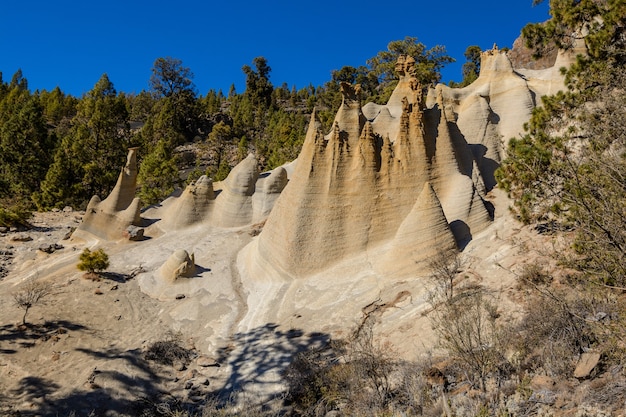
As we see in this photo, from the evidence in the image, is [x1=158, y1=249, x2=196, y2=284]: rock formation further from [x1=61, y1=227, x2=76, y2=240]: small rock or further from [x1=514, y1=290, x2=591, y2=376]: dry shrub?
[x1=514, y1=290, x2=591, y2=376]: dry shrub

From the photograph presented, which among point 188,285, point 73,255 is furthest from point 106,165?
point 188,285

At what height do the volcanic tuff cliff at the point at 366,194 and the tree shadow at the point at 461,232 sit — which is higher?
the volcanic tuff cliff at the point at 366,194

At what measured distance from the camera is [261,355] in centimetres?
1116

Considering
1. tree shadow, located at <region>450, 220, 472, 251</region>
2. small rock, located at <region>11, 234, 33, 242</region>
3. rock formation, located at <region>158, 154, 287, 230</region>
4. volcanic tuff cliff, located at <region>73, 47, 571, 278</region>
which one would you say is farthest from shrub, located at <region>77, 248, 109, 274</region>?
tree shadow, located at <region>450, 220, 472, 251</region>

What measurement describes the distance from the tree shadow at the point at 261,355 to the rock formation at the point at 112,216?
11119 mm

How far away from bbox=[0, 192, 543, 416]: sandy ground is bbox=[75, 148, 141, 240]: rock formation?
3202 millimetres

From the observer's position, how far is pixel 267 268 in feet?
49.1

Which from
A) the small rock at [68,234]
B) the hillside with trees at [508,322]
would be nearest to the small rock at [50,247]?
the small rock at [68,234]

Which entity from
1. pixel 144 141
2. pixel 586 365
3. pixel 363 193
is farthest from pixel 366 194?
pixel 144 141

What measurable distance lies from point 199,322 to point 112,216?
410 inches

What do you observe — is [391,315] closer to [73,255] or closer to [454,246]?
[454,246]

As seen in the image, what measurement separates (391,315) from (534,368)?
16.2 feet

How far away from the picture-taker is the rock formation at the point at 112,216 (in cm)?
2073

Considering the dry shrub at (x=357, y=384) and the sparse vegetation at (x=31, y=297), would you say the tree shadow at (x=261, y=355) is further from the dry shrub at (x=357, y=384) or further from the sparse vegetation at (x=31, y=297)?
the sparse vegetation at (x=31, y=297)
